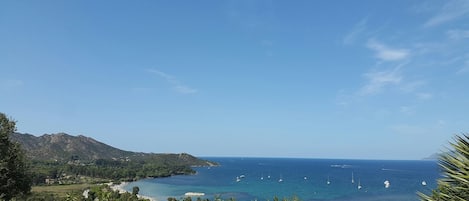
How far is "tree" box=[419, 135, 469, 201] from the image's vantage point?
6539mm

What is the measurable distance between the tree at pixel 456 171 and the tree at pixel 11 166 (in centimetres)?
2186

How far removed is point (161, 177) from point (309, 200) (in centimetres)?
10999

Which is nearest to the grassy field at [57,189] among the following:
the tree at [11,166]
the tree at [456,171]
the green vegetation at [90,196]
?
the green vegetation at [90,196]

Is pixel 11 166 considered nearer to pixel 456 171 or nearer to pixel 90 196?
pixel 456 171

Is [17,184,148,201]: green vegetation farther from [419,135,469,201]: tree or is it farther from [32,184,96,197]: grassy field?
[419,135,469,201]: tree

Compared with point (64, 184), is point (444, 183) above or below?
above

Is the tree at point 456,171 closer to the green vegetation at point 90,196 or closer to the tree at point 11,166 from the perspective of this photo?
the tree at point 11,166

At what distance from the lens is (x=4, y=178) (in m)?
22.5

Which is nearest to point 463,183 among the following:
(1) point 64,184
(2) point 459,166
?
(2) point 459,166

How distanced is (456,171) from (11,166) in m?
23.0

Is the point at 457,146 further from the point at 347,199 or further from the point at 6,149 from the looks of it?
the point at 347,199

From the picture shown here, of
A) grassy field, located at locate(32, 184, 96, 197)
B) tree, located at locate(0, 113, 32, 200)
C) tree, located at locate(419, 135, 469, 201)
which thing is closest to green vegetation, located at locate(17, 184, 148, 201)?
tree, located at locate(0, 113, 32, 200)

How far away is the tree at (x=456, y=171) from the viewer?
6.54m

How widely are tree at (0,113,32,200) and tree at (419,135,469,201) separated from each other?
71.7 ft
